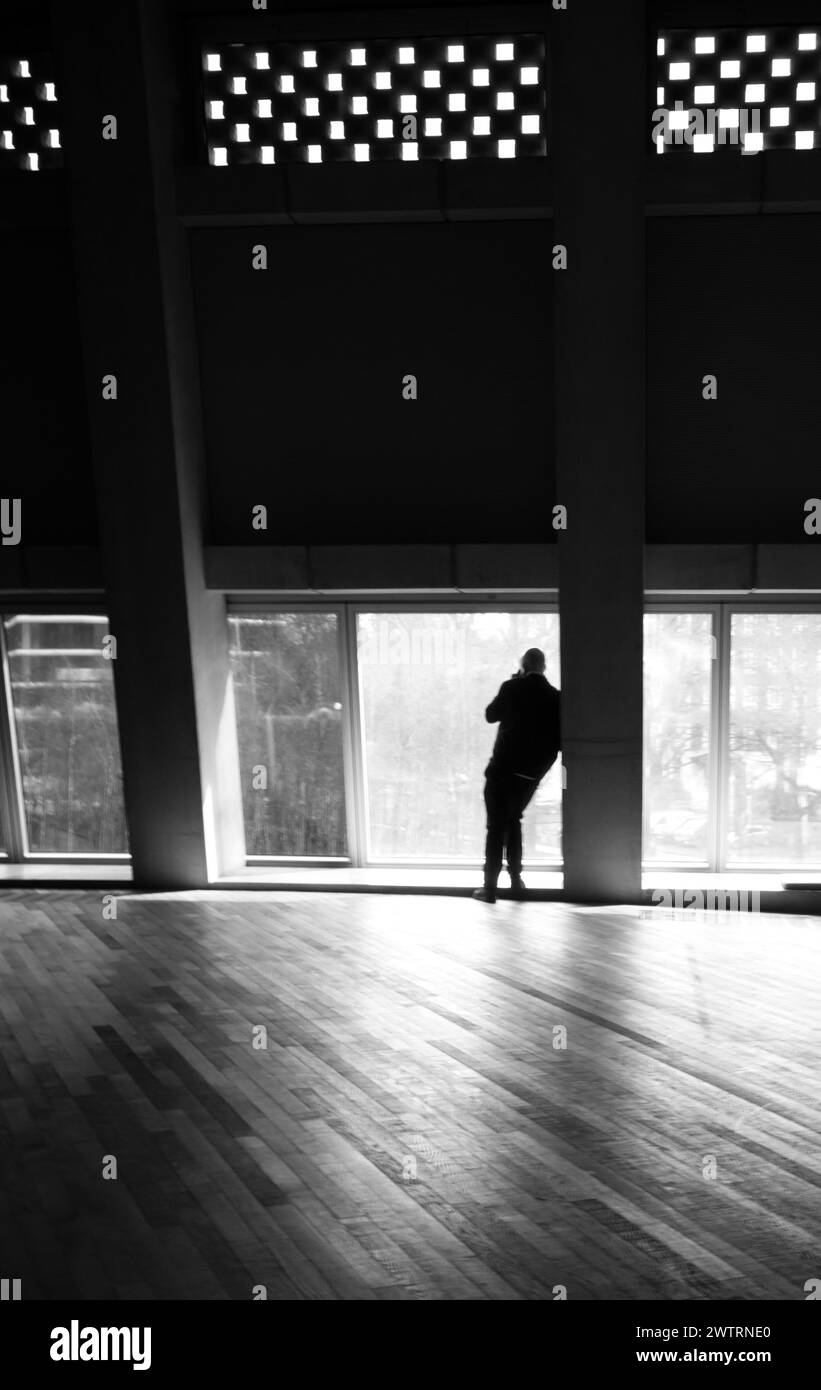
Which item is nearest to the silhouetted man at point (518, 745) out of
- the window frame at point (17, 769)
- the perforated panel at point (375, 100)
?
the window frame at point (17, 769)

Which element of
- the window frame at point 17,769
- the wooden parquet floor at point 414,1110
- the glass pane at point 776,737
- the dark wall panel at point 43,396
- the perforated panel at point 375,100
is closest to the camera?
the wooden parquet floor at point 414,1110

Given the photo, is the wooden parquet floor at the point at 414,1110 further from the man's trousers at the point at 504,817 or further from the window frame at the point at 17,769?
the window frame at the point at 17,769

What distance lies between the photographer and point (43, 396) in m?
8.70

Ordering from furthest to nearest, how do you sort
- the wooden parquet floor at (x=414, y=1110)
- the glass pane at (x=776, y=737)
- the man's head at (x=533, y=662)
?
the glass pane at (x=776, y=737), the man's head at (x=533, y=662), the wooden parquet floor at (x=414, y=1110)

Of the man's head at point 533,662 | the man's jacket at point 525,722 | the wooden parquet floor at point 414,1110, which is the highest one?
the man's head at point 533,662

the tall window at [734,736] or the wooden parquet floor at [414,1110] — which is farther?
the tall window at [734,736]

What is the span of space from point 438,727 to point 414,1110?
4240mm

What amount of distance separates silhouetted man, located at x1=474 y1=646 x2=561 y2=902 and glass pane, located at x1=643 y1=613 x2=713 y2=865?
84cm

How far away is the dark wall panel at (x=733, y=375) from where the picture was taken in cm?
775

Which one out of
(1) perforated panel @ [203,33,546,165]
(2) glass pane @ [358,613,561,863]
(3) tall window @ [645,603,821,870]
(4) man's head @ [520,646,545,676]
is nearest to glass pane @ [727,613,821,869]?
(3) tall window @ [645,603,821,870]

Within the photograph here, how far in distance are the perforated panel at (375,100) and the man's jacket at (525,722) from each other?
3823 millimetres

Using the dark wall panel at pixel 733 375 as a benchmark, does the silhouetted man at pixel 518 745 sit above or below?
below

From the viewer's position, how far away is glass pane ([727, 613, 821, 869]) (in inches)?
325

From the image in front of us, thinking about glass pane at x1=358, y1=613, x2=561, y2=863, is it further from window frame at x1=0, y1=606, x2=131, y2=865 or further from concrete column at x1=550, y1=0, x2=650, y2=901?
window frame at x1=0, y1=606, x2=131, y2=865
